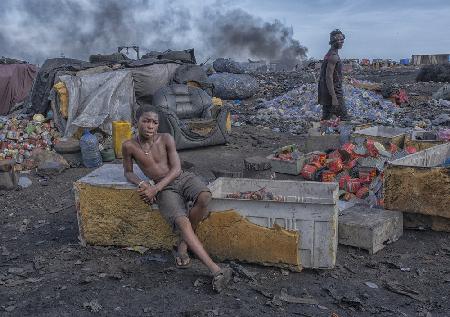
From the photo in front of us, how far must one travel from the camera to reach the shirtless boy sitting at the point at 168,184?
12.4 feet

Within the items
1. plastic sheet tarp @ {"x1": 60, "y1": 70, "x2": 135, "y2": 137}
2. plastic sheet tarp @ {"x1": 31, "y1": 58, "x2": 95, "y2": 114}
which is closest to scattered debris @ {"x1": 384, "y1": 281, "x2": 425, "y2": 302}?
plastic sheet tarp @ {"x1": 60, "y1": 70, "x2": 135, "y2": 137}

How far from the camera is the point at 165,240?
4.20m

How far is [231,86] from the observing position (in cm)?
1633

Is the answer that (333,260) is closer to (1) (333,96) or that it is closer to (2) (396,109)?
(1) (333,96)

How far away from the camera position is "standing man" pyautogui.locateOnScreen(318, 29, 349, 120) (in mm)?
8000

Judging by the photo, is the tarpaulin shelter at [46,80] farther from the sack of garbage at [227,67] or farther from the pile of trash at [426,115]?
the pile of trash at [426,115]

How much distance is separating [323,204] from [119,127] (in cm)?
547

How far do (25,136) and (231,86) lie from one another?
8352mm

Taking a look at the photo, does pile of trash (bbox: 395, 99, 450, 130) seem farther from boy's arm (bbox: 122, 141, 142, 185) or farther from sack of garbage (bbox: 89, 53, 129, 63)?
boy's arm (bbox: 122, 141, 142, 185)

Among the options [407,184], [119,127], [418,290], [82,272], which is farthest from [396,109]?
[82,272]

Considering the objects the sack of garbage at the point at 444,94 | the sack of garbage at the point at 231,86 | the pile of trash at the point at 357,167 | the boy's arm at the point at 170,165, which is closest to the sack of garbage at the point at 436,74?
Answer: the sack of garbage at the point at 444,94

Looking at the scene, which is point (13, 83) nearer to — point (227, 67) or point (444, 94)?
point (227, 67)

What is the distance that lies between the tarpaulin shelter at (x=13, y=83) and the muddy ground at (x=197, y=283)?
10.1 metres

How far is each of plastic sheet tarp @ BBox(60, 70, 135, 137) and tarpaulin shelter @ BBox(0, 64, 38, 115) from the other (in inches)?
191
